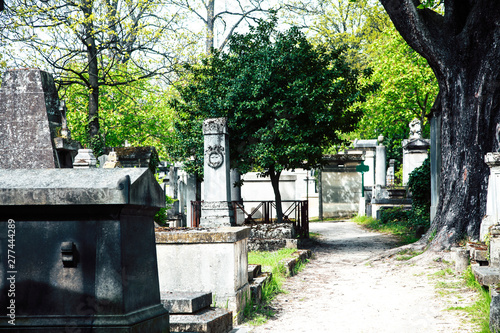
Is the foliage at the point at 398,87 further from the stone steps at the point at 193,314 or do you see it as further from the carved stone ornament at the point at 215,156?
the stone steps at the point at 193,314

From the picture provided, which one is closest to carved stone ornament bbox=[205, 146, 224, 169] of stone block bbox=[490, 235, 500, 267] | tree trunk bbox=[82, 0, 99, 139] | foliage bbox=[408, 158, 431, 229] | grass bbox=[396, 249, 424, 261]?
grass bbox=[396, 249, 424, 261]

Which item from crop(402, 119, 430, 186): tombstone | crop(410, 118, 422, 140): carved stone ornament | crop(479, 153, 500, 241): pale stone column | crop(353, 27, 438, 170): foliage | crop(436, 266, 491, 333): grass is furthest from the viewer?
crop(353, 27, 438, 170): foliage

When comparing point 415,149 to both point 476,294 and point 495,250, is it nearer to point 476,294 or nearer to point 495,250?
point 495,250

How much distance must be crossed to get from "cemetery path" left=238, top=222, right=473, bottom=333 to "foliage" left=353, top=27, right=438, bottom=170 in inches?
549

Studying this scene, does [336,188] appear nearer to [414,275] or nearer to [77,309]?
[414,275]

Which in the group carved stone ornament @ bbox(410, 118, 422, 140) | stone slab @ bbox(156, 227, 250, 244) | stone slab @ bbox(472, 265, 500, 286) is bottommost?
stone slab @ bbox(472, 265, 500, 286)

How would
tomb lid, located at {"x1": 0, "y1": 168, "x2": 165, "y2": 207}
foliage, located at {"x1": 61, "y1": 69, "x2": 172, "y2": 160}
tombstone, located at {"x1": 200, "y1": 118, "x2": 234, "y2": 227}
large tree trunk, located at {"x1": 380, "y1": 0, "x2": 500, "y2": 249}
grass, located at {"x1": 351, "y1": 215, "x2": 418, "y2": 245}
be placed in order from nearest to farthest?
tomb lid, located at {"x1": 0, "y1": 168, "x2": 165, "y2": 207} < large tree trunk, located at {"x1": 380, "y1": 0, "x2": 500, "y2": 249} < tombstone, located at {"x1": 200, "y1": 118, "x2": 234, "y2": 227} < grass, located at {"x1": 351, "y1": 215, "x2": 418, "y2": 245} < foliage, located at {"x1": 61, "y1": 69, "x2": 172, "y2": 160}

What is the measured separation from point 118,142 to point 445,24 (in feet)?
64.9

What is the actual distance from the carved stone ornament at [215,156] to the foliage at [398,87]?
475 inches

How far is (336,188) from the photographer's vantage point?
80.4ft

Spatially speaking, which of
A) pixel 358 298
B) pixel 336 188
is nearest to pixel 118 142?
pixel 336 188

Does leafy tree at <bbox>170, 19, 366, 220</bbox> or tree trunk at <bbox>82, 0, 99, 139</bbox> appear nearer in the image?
leafy tree at <bbox>170, 19, 366, 220</bbox>

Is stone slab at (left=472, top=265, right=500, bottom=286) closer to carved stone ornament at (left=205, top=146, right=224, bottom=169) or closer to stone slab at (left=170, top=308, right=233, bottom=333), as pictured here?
stone slab at (left=170, top=308, right=233, bottom=333)

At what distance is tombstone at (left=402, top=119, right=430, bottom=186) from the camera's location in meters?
19.7
